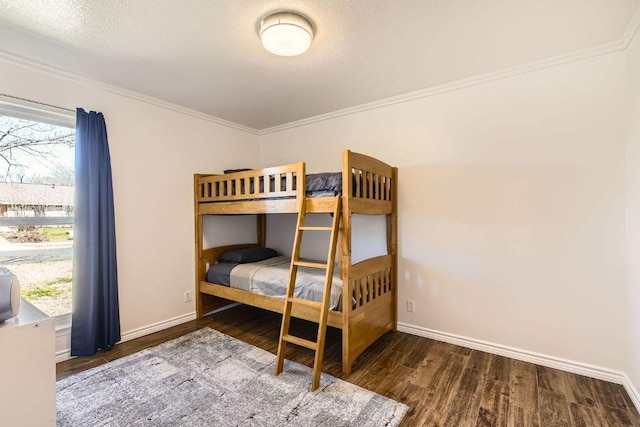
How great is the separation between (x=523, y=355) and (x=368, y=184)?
1.93 m

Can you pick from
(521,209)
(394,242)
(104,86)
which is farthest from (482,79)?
(104,86)

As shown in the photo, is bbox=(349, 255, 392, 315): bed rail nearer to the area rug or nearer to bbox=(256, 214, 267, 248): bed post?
the area rug

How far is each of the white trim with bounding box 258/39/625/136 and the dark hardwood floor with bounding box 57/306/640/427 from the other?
2.42 metres

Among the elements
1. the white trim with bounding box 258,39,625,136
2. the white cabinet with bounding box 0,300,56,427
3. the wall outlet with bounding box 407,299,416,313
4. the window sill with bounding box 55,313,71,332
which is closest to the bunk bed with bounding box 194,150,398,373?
the wall outlet with bounding box 407,299,416,313

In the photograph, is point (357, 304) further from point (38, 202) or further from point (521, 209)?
point (38, 202)

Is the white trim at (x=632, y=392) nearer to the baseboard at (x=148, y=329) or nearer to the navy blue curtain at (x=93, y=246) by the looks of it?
the baseboard at (x=148, y=329)

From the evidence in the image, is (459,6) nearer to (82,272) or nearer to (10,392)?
(10,392)

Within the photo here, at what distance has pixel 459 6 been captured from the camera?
1704 millimetres

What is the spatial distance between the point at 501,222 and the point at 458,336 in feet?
3.72

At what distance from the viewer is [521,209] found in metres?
2.43

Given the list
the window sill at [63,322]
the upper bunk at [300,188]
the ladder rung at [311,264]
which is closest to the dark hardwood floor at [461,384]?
the window sill at [63,322]

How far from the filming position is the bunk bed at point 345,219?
232 centimetres

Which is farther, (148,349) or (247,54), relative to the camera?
(148,349)

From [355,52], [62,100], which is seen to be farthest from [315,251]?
[62,100]
